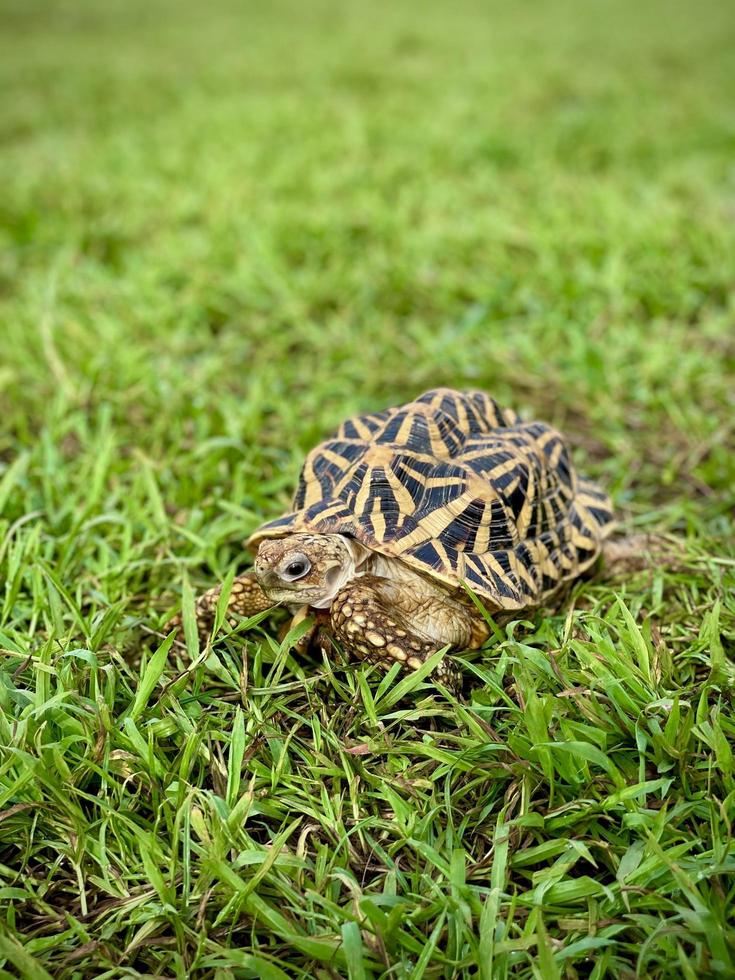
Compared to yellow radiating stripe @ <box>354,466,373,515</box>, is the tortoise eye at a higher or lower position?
lower

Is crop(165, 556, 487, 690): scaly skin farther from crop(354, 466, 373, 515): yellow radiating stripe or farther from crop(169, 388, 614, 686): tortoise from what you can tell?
crop(354, 466, 373, 515): yellow radiating stripe

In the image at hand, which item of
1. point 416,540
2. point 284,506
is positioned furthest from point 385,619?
point 284,506

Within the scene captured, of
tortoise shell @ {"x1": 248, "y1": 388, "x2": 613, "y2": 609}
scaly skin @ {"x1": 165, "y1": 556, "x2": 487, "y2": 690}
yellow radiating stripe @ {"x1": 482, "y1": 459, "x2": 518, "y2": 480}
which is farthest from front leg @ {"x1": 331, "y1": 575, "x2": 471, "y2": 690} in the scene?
yellow radiating stripe @ {"x1": 482, "y1": 459, "x2": 518, "y2": 480}

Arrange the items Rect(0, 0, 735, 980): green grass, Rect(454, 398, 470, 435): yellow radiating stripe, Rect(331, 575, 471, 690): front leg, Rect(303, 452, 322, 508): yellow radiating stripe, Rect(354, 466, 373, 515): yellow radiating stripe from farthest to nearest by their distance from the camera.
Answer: Rect(454, 398, 470, 435): yellow radiating stripe
Rect(303, 452, 322, 508): yellow radiating stripe
Rect(354, 466, 373, 515): yellow radiating stripe
Rect(331, 575, 471, 690): front leg
Rect(0, 0, 735, 980): green grass

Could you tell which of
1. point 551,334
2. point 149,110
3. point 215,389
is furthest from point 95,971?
point 149,110

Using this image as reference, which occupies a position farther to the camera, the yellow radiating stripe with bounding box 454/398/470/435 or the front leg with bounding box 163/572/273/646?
the yellow radiating stripe with bounding box 454/398/470/435

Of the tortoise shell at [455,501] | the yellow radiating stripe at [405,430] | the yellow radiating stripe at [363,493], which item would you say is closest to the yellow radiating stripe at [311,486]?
the tortoise shell at [455,501]
